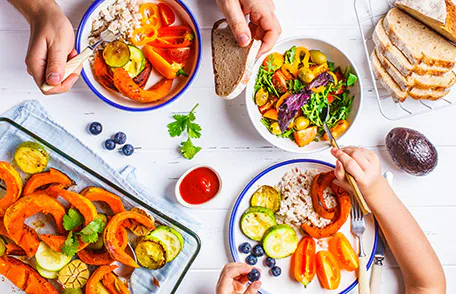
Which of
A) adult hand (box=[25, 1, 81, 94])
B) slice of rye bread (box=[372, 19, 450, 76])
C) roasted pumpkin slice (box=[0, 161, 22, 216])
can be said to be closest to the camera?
adult hand (box=[25, 1, 81, 94])

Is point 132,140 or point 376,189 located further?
point 132,140

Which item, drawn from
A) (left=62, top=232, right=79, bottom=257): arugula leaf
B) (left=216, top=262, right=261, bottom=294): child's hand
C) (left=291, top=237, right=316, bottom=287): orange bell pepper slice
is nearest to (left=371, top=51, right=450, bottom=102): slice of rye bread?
(left=291, top=237, right=316, bottom=287): orange bell pepper slice

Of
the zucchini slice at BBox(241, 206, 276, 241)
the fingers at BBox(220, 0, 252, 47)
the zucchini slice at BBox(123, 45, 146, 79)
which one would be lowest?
the zucchini slice at BBox(241, 206, 276, 241)

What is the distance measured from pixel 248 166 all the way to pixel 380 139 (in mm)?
640

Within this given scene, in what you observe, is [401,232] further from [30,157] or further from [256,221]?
[30,157]

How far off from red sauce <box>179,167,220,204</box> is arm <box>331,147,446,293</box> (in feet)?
1.84

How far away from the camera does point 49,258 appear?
2.17 m

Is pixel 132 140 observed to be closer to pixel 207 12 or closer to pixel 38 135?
pixel 38 135

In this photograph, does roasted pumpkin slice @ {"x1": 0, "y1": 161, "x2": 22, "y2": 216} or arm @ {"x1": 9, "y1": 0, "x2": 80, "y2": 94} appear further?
roasted pumpkin slice @ {"x1": 0, "y1": 161, "x2": 22, "y2": 216}

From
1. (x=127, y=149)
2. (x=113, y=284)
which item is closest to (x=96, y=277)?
(x=113, y=284)

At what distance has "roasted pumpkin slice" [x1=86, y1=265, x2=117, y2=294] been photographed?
215cm

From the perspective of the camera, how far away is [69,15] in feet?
7.56

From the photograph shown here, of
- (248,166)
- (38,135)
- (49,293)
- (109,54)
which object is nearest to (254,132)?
(248,166)

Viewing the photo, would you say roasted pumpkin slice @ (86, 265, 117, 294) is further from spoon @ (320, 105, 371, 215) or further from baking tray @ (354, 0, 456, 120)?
baking tray @ (354, 0, 456, 120)
